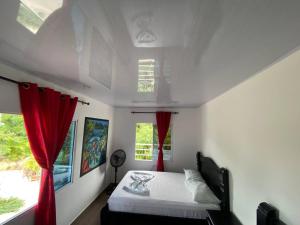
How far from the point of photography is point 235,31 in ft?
3.10

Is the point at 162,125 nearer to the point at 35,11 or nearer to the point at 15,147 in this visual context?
the point at 15,147

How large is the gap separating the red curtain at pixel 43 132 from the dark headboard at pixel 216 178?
2.28m

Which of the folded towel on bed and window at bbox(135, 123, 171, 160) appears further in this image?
window at bbox(135, 123, 171, 160)

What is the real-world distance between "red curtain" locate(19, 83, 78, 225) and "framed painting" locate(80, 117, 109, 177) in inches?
37.7

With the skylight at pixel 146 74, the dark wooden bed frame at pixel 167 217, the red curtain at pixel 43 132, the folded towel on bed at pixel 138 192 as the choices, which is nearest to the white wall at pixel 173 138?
the dark wooden bed frame at pixel 167 217

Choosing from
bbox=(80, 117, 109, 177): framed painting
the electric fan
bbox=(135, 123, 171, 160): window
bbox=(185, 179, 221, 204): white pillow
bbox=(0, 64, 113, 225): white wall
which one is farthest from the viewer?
bbox=(135, 123, 171, 160): window

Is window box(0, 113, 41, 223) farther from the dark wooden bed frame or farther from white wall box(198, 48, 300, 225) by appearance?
white wall box(198, 48, 300, 225)

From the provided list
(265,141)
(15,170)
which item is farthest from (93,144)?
(265,141)

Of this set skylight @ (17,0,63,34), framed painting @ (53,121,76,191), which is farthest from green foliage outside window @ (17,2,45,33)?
framed painting @ (53,121,76,191)

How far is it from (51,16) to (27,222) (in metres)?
2.25

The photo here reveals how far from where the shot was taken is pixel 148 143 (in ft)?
15.3

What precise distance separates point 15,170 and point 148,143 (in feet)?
10.3

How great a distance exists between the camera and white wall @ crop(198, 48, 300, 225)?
1193 millimetres

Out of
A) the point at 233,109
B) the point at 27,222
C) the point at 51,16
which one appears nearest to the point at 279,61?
the point at 233,109
